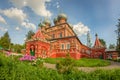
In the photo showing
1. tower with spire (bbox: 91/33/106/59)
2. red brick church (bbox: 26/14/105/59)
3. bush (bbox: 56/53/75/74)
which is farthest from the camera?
tower with spire (bbox: 91/33/106/59)

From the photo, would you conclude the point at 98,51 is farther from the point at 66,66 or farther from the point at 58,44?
the point at 66,66

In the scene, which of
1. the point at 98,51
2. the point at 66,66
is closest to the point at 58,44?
the point at 98,51

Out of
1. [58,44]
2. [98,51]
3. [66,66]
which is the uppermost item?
[58,44]

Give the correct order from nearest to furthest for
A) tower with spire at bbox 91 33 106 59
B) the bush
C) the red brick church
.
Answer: the bush, the red brick church, tower with spire at bbox 91 33 106 59

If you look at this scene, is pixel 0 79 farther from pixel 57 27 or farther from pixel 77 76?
pixel 57 27

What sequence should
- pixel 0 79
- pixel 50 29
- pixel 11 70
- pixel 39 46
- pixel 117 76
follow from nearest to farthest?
pixel 0 79
pixel 11 70
pixel 117 76
pixel 39 46
pixel 50 29

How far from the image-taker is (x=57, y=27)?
49.9 m

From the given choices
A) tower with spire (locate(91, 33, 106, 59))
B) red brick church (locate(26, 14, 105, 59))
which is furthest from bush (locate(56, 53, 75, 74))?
tower with spire (locate(91, 33, 106, 59))

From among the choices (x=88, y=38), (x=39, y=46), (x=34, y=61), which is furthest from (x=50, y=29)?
(x=88, y=38)

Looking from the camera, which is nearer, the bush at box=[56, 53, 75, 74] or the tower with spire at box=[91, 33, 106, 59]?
the bush at box=[56, 53, 75, 74]

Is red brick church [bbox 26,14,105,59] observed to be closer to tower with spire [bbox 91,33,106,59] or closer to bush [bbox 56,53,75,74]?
tower with spire [bbox 91,33,106,59]

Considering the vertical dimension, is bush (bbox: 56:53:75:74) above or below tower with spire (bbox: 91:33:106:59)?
below

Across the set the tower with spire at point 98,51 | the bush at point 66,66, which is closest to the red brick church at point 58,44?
the tower with spire at point 98,51

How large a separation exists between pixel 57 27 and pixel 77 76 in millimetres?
39612
